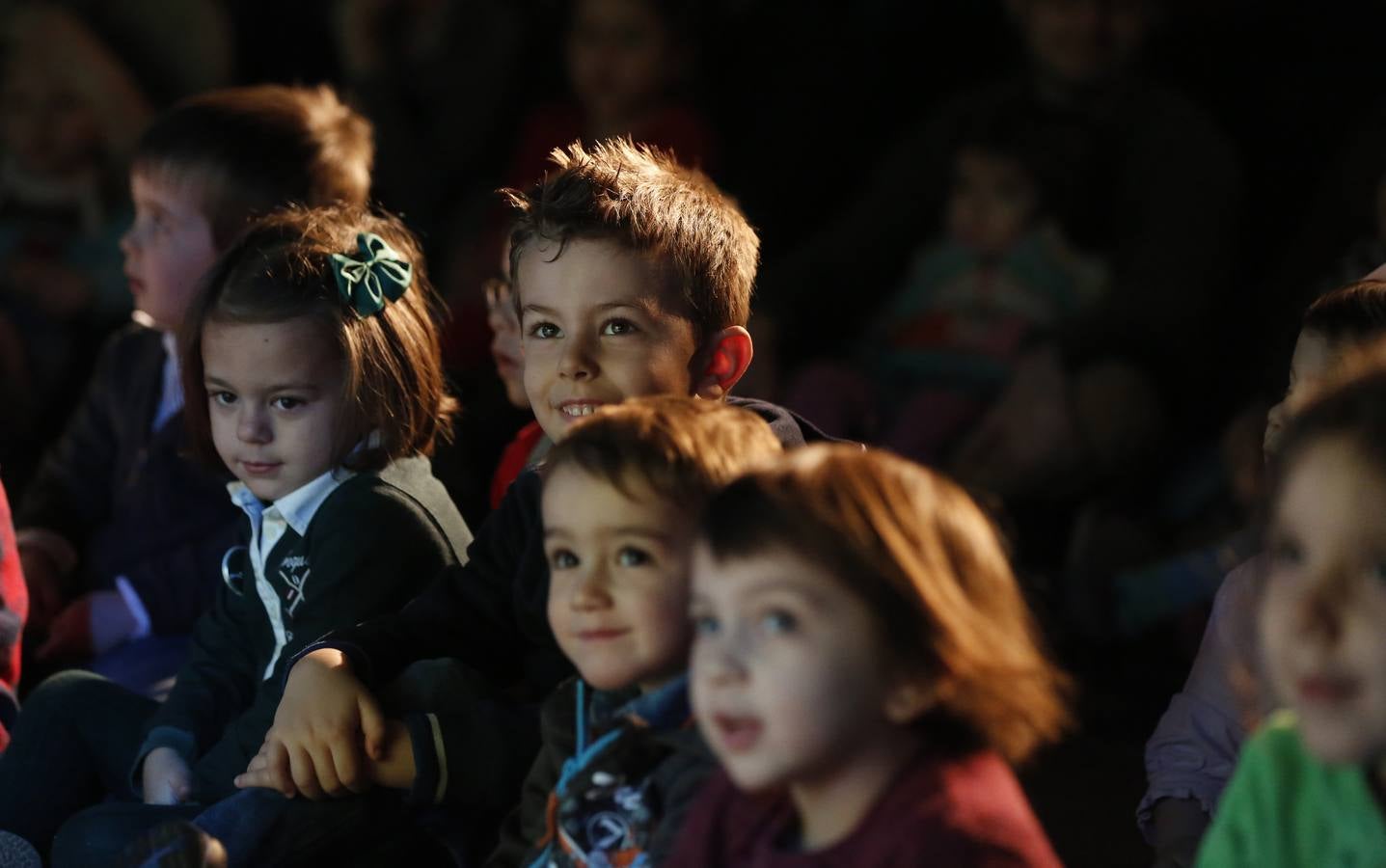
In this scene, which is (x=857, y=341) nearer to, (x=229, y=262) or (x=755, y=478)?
(x=229, y=262)

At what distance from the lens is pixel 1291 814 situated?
1.32 meters

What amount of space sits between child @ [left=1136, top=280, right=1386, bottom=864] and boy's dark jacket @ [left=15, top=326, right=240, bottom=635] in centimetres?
132

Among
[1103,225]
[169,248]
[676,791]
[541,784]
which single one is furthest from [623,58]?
[676,791]

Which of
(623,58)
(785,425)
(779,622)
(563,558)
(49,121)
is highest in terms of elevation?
(49,121)

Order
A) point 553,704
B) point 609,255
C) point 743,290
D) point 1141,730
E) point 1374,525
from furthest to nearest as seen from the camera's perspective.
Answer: point 1141,730 → point 743,290 → point 609,255 → point 553,704 → point 1374,525

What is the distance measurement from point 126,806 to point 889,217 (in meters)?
2.16

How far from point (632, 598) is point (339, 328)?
0.70 metres

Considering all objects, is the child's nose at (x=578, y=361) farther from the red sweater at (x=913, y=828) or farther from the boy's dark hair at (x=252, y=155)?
the boy's dark hair at (x=252, y=155)

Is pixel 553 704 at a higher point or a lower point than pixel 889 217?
lower

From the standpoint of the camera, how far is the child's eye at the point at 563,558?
158 centimetres

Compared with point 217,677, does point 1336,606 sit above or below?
below

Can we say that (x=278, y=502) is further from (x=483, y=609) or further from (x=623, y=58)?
(x=623, y=58)

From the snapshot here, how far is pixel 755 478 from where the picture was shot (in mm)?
1400

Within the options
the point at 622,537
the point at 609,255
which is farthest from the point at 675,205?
the point at 622,537
